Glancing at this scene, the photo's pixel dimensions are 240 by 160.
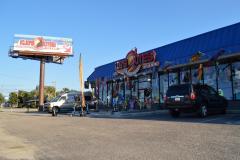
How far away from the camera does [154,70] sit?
31.9 meters

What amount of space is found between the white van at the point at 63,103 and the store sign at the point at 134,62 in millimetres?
5466

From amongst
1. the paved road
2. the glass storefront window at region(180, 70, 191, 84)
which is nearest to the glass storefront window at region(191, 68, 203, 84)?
the glass storefront window at region(180, 70, 191, 84)

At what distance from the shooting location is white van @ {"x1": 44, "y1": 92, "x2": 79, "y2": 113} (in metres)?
37.8

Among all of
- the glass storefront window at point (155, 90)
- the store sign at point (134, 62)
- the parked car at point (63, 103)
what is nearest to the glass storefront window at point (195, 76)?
the store sign at point (134, 62)

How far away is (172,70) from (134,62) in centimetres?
488

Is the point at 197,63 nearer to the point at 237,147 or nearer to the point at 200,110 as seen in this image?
the point at 200,110

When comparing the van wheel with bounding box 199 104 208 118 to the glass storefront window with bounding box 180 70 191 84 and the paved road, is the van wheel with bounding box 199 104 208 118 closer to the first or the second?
the paved road

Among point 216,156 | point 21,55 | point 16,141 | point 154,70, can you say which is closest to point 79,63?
point 154,70

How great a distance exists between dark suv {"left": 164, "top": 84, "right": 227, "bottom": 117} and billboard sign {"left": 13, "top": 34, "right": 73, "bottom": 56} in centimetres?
4515

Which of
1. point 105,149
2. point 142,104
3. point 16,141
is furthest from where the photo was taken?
point 142,104

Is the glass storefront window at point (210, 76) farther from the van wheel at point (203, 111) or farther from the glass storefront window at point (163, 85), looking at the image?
the van wheel at point (203, 111)

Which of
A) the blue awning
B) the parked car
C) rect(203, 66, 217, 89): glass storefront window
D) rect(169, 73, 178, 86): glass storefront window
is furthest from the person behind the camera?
the parked car

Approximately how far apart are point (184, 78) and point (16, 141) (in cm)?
1957

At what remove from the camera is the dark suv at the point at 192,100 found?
19.7 meters
